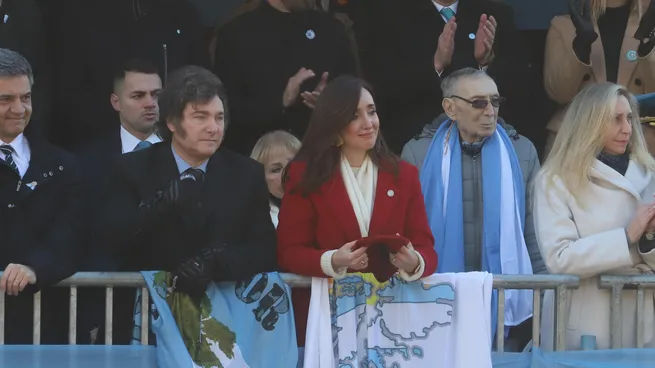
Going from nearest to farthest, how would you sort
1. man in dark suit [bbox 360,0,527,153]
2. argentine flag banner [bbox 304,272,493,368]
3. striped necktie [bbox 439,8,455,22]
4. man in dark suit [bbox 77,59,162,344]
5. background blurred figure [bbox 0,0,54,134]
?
argentine flag banner [bbox 304,272,493,368] → man in dark suit [bbox 77,59,162,344] → background blurred figure [bbox 0,0,54,134] → man in dark suit [bbox 360,0,527,153] → striped necktie [bbox 439,8,455,22]

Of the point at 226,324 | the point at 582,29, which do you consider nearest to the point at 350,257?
the point at 226,324

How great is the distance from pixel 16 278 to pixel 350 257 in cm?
145

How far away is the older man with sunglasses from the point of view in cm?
716

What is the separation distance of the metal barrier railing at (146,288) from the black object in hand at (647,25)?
2.09 m

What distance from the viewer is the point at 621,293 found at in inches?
256

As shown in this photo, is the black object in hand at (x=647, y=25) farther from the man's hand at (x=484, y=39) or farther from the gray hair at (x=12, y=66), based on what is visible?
the gray hair at (x=12, y=66)

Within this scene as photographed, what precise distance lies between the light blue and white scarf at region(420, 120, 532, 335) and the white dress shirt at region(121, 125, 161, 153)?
4.73 feet

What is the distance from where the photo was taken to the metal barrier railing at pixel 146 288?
6.19 meters

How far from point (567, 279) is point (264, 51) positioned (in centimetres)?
249

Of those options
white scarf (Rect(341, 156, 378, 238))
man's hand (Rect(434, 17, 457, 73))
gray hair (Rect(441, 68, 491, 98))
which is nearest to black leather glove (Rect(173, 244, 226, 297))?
white scarf (Rect(341, 156, 378, 238))

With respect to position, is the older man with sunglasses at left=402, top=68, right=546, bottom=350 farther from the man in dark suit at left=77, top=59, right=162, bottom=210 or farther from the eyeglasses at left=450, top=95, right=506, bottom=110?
the man in dark suit at left=77, top=59, right=162, bottom=210

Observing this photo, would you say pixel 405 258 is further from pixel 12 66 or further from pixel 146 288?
pixel 12 66

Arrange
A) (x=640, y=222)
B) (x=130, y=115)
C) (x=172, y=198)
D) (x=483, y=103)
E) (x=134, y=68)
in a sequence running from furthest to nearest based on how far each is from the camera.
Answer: (x=134, y=68) → (x=130, y=115) → (x=483, y=103) → (x=640, y=222) → (x=172, y=198)

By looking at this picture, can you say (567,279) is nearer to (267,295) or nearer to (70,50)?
(267,295)
